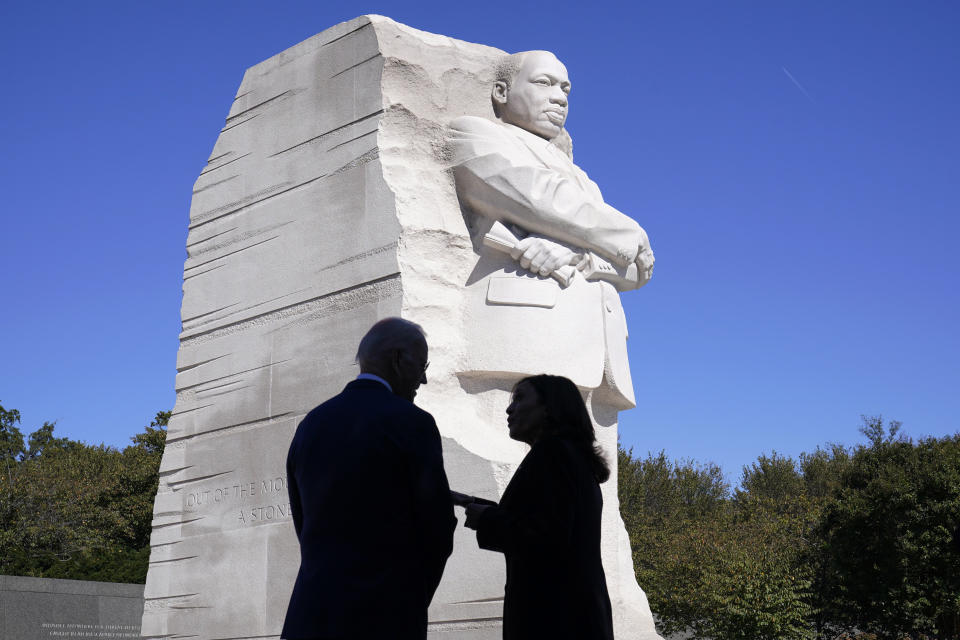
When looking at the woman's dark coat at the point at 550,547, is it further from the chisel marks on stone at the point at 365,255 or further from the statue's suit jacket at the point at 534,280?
the chisel marks on stone at the point at 365,255

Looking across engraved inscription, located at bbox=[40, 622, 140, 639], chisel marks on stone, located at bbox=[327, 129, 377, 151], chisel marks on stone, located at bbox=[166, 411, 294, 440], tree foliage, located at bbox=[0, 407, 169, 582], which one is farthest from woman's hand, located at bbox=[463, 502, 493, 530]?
tree foliage, located at bbox=[0, 407, 169, 582]

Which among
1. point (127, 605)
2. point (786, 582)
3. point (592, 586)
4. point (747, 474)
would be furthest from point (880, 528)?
point (592, 586)

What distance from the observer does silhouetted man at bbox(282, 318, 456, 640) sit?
9.10ft

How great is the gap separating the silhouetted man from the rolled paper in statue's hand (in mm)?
2730

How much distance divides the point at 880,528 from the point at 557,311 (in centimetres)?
2222

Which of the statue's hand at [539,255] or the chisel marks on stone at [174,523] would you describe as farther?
the chisel marks on stone at [174,523]

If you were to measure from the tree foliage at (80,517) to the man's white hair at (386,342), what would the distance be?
80.6ft

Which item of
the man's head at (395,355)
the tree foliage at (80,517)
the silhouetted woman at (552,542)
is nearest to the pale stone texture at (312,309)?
the silhouetted woman at (552,542)

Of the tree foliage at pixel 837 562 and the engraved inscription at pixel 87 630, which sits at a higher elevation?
the tree foliage at pixel 837 562

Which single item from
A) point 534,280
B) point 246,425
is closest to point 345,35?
point 534,280

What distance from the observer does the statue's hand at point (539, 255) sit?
5.65m

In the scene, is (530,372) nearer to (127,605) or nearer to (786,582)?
(127,605)

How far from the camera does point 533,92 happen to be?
626 centimetres

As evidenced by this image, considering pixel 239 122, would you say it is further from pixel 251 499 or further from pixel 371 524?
pixel 371 524
